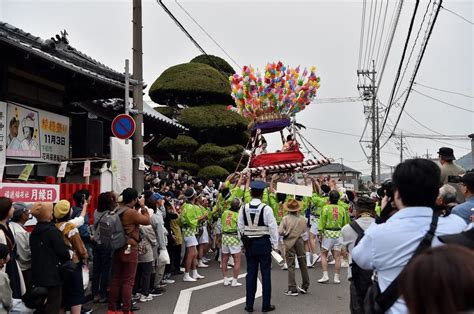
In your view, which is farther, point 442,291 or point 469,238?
point 469,238

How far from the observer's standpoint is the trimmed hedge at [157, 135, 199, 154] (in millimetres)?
21484

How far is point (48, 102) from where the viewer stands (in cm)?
988

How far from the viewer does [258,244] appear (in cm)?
711

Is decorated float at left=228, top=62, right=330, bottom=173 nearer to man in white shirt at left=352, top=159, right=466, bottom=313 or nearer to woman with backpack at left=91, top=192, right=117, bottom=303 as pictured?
woman with backpack at left=91, top=192, right=117, bottom=303

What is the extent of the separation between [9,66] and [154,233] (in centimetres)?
423

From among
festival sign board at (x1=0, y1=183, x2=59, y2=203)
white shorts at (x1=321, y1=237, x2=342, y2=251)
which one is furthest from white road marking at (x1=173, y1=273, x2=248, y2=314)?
festival sign board at (x1=0, y1=183, x2=59, y2=203)

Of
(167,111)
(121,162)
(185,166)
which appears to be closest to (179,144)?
(185,166)

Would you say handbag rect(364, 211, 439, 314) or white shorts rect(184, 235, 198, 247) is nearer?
handbag rect(364, 211, 439, 314)

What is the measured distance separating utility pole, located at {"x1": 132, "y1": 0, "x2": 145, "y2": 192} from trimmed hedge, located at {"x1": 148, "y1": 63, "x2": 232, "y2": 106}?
13.5 meters

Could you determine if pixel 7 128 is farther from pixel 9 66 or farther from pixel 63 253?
pixel 63 253

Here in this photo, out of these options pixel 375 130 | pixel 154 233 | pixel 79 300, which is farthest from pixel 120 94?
pixel 375 130

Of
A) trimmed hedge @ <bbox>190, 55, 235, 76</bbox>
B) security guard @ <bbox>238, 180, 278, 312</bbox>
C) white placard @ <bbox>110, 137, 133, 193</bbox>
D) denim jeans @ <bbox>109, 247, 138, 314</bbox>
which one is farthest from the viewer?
trimmed hedge @ <bbox>190, 55, 235, 76</bbox>

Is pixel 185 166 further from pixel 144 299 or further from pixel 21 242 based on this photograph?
pixel 21 242

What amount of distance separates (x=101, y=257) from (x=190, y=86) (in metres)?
16.5
